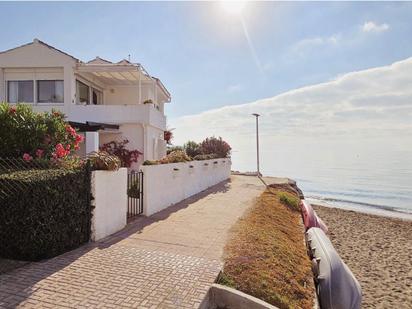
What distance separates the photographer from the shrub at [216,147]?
26578 mm

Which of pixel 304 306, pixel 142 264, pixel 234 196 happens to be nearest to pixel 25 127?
pixel 142 264

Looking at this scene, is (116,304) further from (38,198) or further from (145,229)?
(145,229)

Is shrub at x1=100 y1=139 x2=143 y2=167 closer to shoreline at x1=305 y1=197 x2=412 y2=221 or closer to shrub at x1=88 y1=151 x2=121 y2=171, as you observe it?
shrub at x1=88 y1=151 x2=121 y2=171

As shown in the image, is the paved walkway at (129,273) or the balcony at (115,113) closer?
the paved walkway at (129,273)

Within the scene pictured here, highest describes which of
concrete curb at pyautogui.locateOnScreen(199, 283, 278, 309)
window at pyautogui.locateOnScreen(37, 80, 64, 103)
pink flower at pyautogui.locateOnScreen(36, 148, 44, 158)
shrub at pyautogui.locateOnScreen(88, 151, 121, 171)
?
window at pyautogui.locateOnScreen(37, 80, 64, 103)

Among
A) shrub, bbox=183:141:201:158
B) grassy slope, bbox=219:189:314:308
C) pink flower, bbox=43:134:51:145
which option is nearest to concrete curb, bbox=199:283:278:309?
grassy slope, bbox=219:189:314:308

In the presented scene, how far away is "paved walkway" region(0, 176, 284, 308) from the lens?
4.70 m

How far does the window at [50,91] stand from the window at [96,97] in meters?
3.42

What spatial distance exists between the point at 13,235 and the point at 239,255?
4.36 m

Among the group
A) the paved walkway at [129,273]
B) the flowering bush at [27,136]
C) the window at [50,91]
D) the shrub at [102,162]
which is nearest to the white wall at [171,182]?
the paved walkway at [129,273]

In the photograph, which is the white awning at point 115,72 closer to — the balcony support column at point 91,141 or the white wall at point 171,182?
the balcony support column at point 91,141

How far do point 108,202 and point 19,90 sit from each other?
51.0ft

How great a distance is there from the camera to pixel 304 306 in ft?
18.6

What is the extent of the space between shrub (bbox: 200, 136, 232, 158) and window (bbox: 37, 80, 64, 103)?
37.3ft
